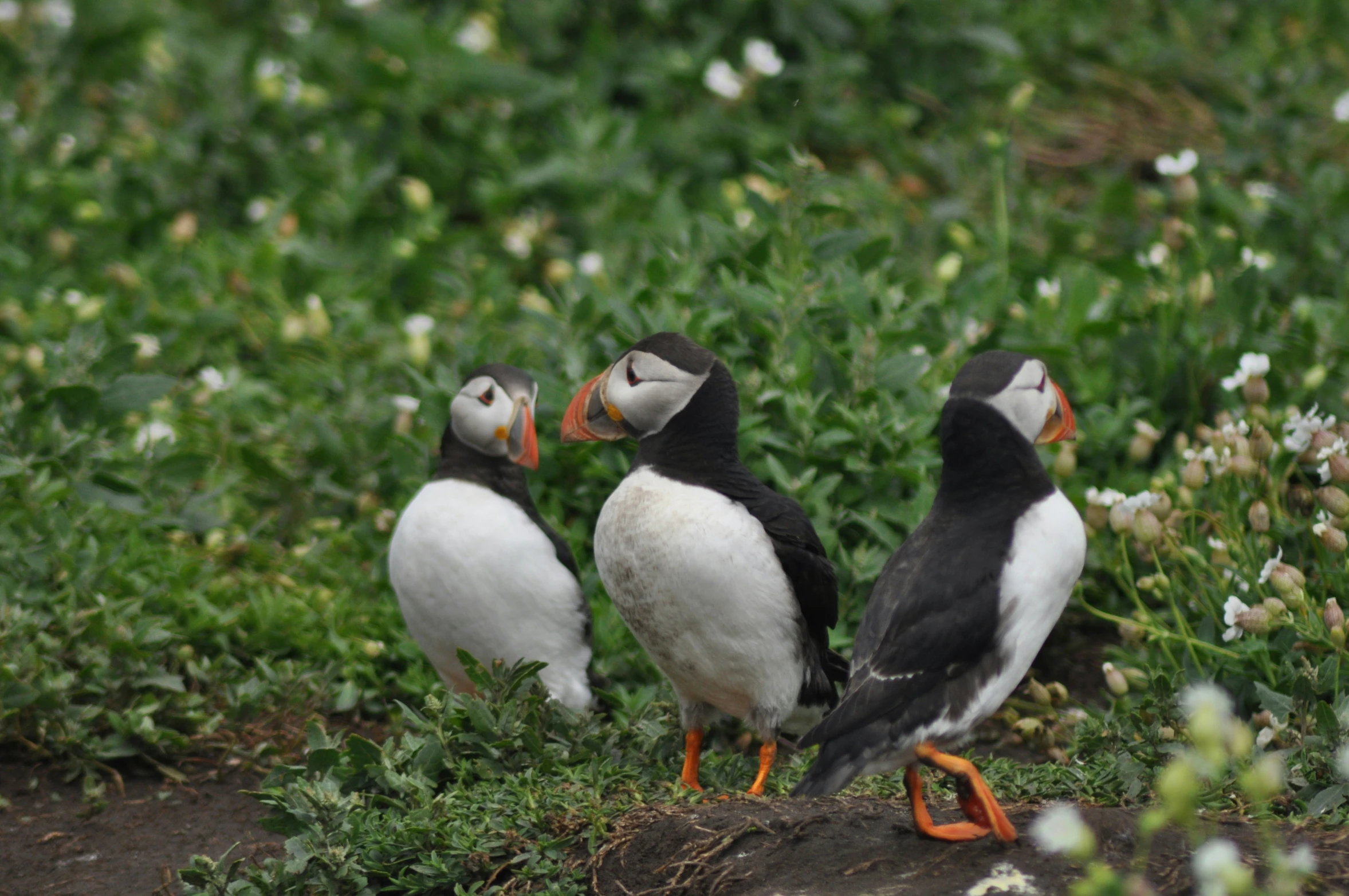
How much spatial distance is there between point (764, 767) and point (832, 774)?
83 cm

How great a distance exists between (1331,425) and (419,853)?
8.75 feet

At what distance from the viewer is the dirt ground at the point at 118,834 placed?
3.77 m

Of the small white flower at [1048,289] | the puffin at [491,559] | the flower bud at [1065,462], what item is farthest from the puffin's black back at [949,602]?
the small white flower at [1048,289]

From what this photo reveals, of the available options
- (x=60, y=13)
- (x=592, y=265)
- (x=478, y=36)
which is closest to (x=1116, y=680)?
(x=592, y=265)

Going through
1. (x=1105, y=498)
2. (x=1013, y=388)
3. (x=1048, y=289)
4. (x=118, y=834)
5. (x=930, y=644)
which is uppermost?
(x=1013, y=388)

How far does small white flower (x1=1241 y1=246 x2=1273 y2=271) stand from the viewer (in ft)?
18.5

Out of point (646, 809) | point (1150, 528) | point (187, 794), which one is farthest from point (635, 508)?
point (187, 794)

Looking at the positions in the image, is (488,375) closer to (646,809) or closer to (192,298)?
(646,809)

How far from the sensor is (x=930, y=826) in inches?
115

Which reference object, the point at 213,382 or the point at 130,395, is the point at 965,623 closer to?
the point at 130,395

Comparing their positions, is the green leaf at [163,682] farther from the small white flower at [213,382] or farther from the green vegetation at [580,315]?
the small white flower at [213,382]

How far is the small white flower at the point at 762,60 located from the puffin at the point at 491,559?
362cm

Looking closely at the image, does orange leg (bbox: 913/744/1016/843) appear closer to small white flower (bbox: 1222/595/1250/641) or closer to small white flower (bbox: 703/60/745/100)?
small white flower (bbox: 1222/595/1250/641)

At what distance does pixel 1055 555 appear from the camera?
9.66ft
